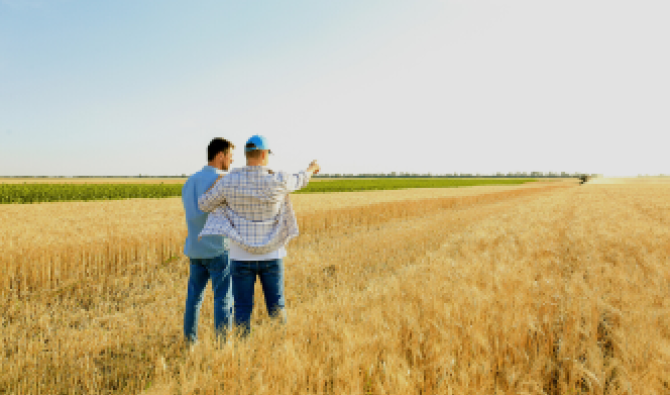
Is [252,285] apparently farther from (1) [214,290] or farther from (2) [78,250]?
(2) [78,250]

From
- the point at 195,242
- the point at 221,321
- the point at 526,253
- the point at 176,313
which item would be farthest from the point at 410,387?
→ the point at 526,253

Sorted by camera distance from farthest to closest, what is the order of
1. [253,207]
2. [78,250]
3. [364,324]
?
1. [78,250]
2. [253,207]
3. [364,324]

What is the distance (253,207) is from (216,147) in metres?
0.92

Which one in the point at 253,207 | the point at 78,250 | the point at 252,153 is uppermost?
the point at 252,153

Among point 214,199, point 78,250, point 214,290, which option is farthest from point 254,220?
point 78,250

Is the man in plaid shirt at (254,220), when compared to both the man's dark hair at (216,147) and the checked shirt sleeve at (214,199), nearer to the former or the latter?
the checked shirt sleeve at (214,199)

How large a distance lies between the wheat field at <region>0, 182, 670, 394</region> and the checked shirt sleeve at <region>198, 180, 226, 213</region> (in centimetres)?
116

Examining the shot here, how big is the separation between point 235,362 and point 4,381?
9.68 ft

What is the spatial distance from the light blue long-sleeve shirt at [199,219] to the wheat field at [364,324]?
83cm

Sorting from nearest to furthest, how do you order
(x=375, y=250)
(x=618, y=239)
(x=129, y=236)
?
(x=618, y=239)
(x=129, y=236)
(x=375, y=250)

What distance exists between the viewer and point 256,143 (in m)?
3.10

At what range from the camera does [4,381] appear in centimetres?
347

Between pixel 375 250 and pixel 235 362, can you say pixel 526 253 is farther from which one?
pixel 235 362

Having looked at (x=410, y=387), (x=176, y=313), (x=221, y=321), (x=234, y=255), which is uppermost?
(x=234, y=255)
